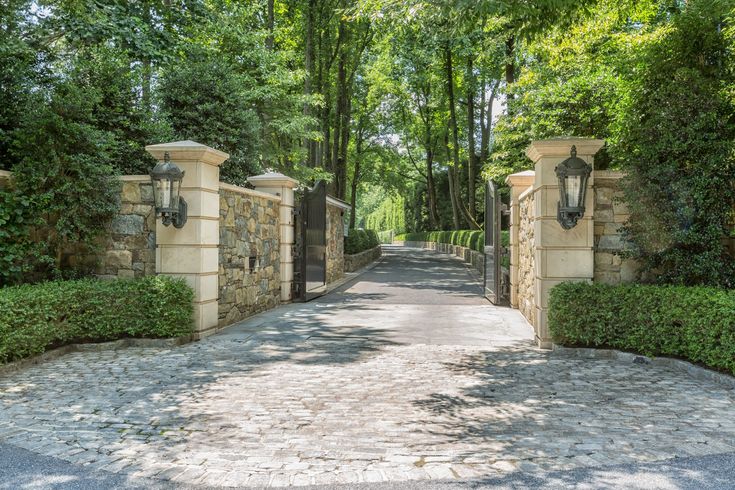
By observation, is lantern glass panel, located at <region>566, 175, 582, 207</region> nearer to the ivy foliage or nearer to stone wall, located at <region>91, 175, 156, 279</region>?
stone wall, located at <region>91, 175, 156, 279</region>

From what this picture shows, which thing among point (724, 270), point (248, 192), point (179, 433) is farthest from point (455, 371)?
point (248, 192)

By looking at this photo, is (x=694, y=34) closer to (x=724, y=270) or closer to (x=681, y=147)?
(x=681, y=147)

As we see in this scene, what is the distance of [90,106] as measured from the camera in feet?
24.7

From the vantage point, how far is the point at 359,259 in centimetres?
2183

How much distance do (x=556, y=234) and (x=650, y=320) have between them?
148 cm

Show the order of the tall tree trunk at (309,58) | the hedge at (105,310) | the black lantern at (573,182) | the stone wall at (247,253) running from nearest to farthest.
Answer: the hedge at (105,310) < the black lantern at (573,182) < the stone wall at (247,253) < the tall tree trunk at (309,58)

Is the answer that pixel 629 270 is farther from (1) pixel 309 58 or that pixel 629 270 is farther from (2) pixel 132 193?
(1) pixel 309 58

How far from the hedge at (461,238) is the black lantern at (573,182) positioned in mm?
5860

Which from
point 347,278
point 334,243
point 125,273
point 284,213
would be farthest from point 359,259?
point 125,273

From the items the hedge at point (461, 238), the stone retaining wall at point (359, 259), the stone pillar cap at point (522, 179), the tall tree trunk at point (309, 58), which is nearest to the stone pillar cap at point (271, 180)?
the stone pillar cap at point (522, 179)

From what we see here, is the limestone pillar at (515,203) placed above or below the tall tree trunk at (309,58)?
below

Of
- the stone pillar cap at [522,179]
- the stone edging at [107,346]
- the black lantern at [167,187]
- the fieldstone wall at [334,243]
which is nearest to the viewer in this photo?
the stone edging at [107,346]

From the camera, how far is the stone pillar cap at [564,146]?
22.4ft

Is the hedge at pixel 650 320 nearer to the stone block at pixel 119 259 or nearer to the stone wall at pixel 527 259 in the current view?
the stone wall at pixel 527 259
